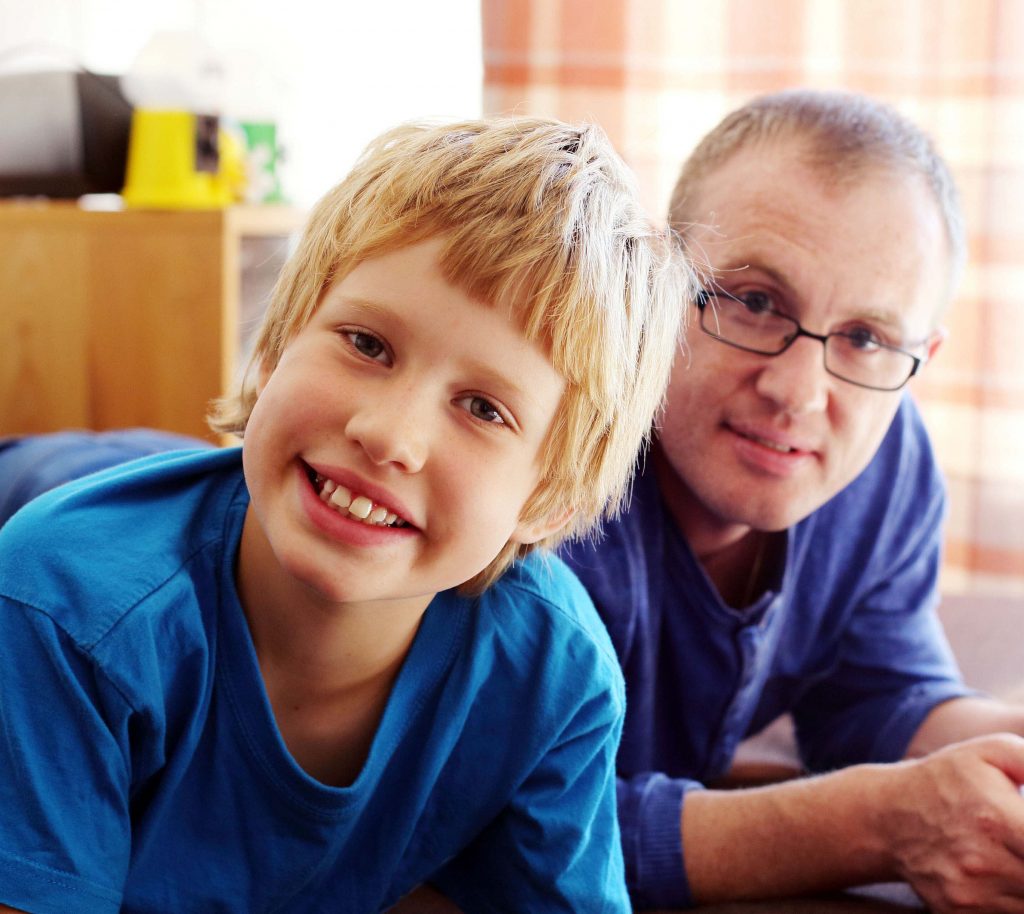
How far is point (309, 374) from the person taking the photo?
0.88 metres

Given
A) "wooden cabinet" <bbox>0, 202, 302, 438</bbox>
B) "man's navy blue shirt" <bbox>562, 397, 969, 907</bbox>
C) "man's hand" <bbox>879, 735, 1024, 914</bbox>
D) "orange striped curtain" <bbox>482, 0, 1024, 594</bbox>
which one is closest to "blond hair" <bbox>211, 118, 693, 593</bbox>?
"man's navy blue shirt" <bbox>562, 397, 969, 907</bbox>

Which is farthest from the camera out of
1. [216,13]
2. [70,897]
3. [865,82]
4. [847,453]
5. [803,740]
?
[216,13]

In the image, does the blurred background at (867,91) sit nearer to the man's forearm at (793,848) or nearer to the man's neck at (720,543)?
the man's neck at (720,543)

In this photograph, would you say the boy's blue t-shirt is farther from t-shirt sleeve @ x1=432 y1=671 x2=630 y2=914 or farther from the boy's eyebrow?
the boy's eyebrow

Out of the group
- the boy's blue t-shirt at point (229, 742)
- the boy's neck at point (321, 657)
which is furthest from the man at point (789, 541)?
the boy's neck at point (321, 657)

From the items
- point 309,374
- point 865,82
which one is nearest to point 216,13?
point 865,82

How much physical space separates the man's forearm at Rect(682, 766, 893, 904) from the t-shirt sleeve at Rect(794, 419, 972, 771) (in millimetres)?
322

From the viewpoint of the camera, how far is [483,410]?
35.3 inches

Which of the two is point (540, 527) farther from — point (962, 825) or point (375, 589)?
point (962, 825)

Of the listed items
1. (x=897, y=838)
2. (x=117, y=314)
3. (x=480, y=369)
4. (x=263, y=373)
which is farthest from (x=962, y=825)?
(x=117, y=314)

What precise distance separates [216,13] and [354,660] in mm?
2531

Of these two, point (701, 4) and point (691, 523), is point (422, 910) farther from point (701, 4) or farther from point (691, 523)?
point (701, 4)

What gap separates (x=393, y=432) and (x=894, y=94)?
2191mm

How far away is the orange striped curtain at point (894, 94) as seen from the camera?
8.75 ft
